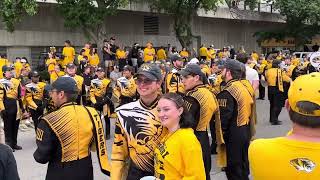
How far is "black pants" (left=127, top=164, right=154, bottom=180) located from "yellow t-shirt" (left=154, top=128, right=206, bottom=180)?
0.37 metres

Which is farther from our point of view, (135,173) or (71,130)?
(71,130)

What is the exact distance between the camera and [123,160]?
4.46m

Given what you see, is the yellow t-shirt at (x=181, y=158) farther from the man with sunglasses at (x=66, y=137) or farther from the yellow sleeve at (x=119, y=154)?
the man with sunglasses at (x=66, y=137)

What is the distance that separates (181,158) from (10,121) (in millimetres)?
8505

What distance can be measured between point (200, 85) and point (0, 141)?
3.41 meters

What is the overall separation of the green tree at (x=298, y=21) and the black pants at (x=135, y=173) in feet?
104

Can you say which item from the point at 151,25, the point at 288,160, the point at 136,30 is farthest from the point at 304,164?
the point at 151,25

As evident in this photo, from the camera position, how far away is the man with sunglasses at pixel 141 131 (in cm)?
432

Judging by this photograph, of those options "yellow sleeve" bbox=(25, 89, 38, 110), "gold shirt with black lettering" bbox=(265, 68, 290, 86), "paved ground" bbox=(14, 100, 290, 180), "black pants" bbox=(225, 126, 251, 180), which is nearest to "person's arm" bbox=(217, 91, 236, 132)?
"black pants" bbox=(225, 126, 251, 180)

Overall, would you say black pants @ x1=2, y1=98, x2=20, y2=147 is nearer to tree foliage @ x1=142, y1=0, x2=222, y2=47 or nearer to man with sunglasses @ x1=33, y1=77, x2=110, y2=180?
man with sunglasses @ x1=33, y1=77, x2=110, y2=180

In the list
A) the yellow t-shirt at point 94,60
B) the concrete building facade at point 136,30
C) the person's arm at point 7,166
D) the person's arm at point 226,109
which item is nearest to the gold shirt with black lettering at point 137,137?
the person's arm at point 7,166

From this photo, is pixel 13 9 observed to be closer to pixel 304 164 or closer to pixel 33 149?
pixel 33 149

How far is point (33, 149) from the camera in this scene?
11477 mm

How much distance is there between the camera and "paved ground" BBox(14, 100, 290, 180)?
8.70 m
